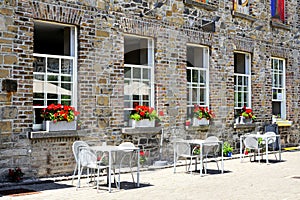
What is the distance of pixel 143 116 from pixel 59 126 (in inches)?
97.3

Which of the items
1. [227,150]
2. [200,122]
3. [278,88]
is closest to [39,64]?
[200,122]

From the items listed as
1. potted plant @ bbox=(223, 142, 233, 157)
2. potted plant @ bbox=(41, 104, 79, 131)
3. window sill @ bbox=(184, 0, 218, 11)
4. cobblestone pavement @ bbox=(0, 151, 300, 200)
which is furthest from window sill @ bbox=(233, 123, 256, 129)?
potted plant @ bbox=(41, 104, 79, 131)

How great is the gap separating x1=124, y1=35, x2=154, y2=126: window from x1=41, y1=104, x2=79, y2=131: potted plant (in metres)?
1.88

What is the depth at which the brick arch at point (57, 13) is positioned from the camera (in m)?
9.52

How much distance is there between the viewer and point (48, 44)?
10.2m

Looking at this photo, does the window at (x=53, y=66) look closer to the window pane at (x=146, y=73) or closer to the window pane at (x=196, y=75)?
the window pane at (x=146, y=73)

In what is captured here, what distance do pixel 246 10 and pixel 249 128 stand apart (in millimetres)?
3853

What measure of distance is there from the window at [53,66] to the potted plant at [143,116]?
5.69 feet

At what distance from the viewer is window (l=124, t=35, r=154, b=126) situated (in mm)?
11578

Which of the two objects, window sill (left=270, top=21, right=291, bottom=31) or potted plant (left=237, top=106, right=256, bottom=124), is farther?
window sill (left=270, top=21, right=291, bottom=31)

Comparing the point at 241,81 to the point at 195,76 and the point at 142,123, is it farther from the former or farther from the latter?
the point at 142,123

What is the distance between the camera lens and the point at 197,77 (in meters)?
13.6

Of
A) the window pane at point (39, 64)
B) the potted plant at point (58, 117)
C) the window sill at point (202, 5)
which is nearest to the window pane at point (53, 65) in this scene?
the window pane at point (39, 64)

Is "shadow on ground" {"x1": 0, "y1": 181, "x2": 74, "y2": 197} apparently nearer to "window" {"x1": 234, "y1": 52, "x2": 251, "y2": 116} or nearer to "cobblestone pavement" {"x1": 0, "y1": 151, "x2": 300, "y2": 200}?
"cobblestone pavement" {"x1": 0, "y1": 151, "x2": 300, "y2": 200}
